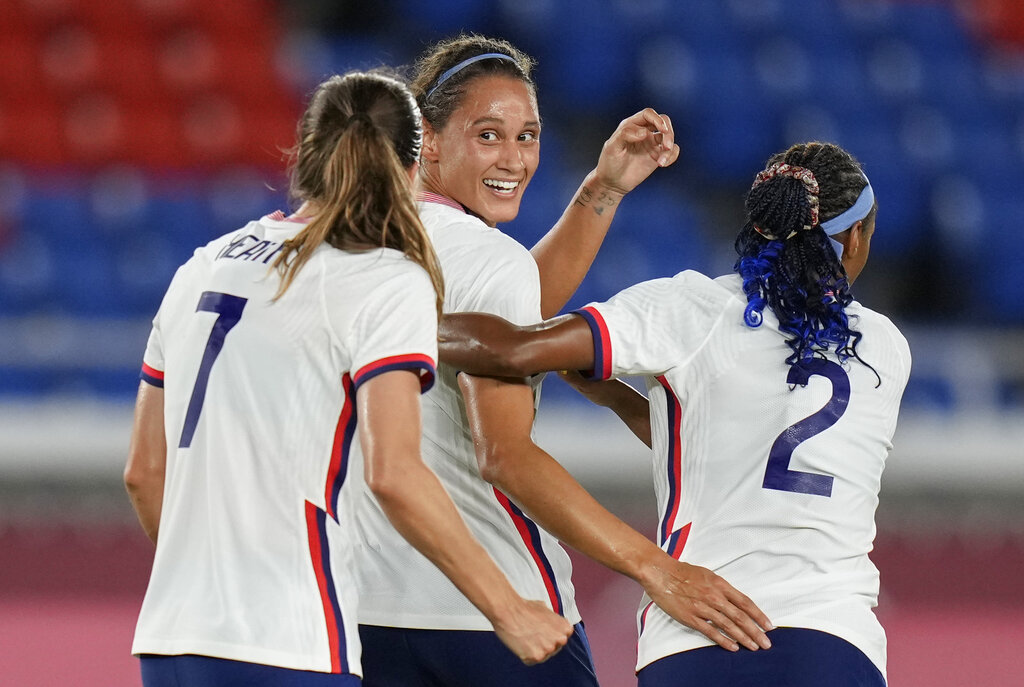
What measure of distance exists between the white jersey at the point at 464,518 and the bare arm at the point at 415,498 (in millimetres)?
614

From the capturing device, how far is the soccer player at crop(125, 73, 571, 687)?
218 centimetres

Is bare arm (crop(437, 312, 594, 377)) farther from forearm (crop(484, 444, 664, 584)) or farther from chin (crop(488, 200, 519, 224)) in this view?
chin (crop(488, 200, 519, 224))

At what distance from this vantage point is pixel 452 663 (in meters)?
2.83

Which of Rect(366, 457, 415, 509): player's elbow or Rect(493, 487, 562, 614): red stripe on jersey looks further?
Rect(493, 487, 562, 614): red stripe on jersey

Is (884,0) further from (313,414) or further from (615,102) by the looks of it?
(313,414)

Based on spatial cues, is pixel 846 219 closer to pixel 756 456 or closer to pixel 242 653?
pixel 756 456

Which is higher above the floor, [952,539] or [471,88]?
[471,88]

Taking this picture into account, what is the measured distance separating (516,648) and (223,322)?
0.74 metres

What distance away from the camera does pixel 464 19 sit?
11.5 m

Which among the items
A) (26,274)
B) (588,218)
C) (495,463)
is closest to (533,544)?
(495,463)

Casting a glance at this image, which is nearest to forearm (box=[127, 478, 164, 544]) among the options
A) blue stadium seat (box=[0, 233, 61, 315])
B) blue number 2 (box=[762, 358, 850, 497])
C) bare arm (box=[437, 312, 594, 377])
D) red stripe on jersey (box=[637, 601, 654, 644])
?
bare arm (box=[437, 312, 594, 377])

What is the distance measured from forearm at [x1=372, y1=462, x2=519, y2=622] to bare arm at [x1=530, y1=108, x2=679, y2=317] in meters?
1.36

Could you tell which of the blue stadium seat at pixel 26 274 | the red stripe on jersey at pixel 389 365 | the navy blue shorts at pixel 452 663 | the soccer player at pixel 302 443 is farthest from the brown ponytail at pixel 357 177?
the blue stadium seat at pixel 26 274

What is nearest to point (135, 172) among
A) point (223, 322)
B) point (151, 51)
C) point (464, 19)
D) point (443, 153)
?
point (151, 51)
